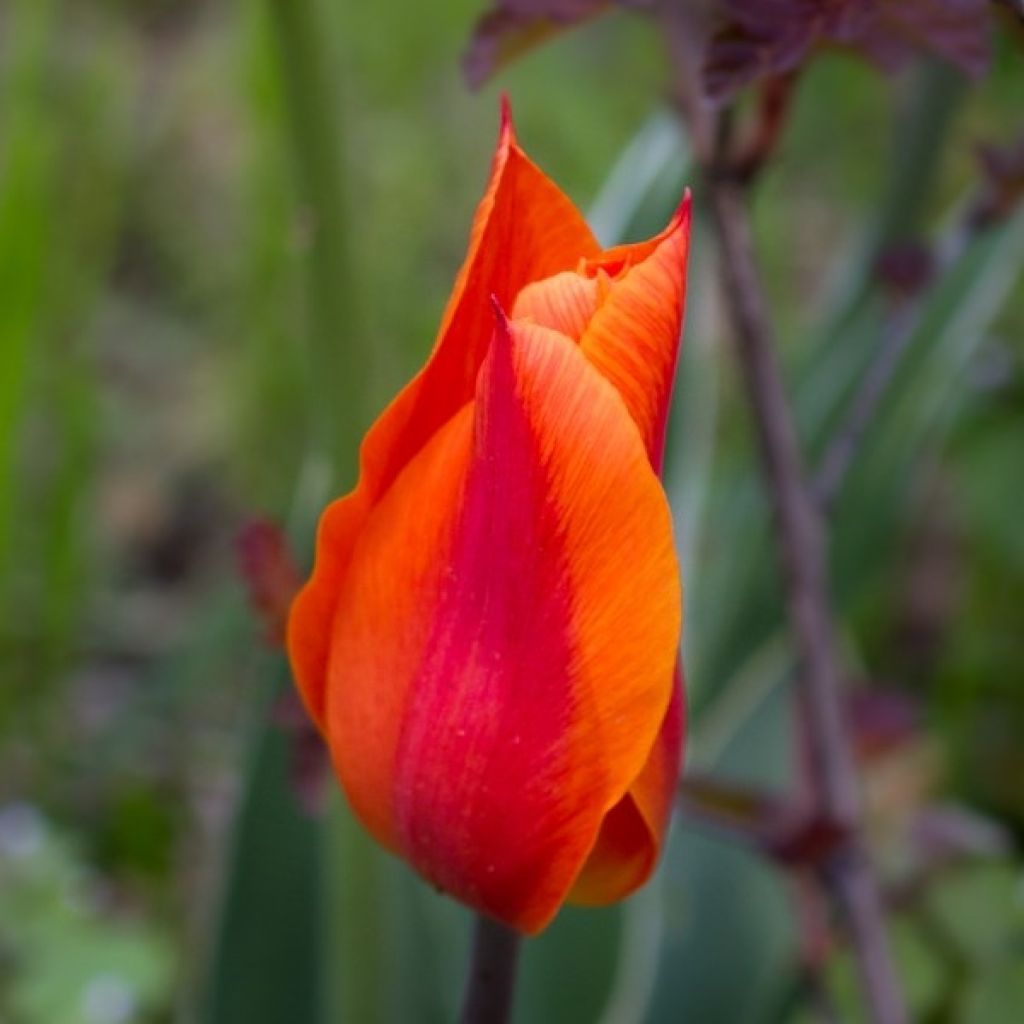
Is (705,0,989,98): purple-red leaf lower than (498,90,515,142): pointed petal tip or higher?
lower

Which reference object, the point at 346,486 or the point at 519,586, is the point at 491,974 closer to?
the point at 519,586

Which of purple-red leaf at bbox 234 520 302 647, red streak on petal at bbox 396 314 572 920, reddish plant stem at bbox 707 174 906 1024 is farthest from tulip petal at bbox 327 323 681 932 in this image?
reddish plant stem at bbox 707 174 906 1024

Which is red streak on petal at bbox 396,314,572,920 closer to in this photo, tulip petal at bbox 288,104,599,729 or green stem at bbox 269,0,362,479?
tulip petal at bbox 288,104,599,729

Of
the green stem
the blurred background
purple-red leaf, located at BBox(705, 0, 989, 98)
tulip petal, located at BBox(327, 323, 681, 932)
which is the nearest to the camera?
tulip petal, located at BBox(327, 323, 681, 932)

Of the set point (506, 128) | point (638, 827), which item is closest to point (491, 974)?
point (638, 827)

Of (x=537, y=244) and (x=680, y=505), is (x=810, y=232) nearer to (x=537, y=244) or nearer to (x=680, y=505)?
(x=680, y=505)

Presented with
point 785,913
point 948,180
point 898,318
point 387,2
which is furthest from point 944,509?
point 898,318

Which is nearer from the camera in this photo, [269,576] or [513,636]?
[513,636]
